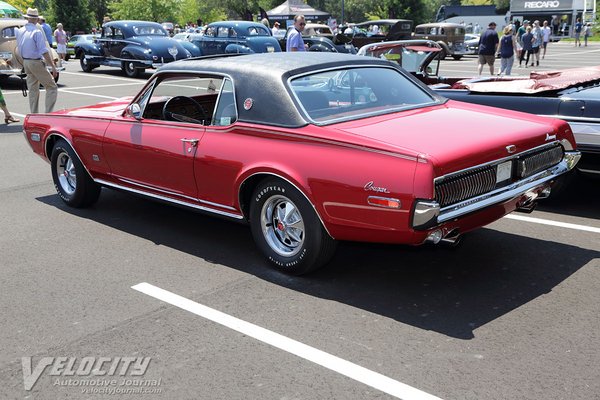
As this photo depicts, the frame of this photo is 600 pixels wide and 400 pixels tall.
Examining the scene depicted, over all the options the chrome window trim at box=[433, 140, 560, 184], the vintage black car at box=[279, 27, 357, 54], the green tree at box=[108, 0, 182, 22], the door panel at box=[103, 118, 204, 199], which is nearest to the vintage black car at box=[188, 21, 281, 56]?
the vintage black car at box=[279, 27, 357, 54]

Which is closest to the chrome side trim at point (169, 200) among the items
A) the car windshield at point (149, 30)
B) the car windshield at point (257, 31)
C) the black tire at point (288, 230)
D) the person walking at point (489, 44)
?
the black tire at point (288, 230)

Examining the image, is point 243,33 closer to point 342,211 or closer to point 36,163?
point 36,163

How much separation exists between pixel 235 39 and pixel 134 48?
3743 millimetres

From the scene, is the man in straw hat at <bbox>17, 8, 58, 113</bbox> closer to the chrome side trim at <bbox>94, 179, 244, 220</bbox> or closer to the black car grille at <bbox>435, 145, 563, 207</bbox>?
the chrome side trim at <bbox>94, 179, 244, 220</bbox>

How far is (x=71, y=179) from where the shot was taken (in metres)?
6.81

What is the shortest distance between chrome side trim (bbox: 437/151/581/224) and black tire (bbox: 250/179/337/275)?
34.8 inches

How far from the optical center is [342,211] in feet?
14.0

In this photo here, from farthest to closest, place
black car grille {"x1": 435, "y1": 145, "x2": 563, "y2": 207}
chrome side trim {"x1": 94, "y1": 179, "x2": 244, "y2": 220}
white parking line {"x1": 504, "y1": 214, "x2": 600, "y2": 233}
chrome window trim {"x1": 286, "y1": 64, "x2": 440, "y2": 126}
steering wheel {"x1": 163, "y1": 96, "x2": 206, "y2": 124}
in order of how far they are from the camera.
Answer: white parking line {"x1": 504, "y1": 214, "x2": 600, "y2": 233}, steering wheel {"x1": 163, "y1": 96, "x2": 206, "y2": 124}, chrome side trim {"x1": 94, "y1": 179, "x2": 244, "y2": 220}, chrome window trim {"x1": 286, "y1": 64, "x2": 440, "y2": 126}, black car grille {"x1": 435, "y1": 145, "x2": 563, "y2": 207}

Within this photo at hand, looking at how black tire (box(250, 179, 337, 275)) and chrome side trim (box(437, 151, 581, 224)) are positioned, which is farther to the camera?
black tire (box(250, 179, 337, 275))

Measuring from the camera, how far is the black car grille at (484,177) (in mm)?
4094

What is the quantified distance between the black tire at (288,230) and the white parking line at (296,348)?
0.72 m

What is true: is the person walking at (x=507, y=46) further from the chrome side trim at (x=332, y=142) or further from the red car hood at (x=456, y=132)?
the chrome side trim at (x=332, y=142)

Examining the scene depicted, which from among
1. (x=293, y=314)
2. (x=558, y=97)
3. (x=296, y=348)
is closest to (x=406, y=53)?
(x=558, y=97)

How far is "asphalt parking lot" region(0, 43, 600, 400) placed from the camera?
136 inches
